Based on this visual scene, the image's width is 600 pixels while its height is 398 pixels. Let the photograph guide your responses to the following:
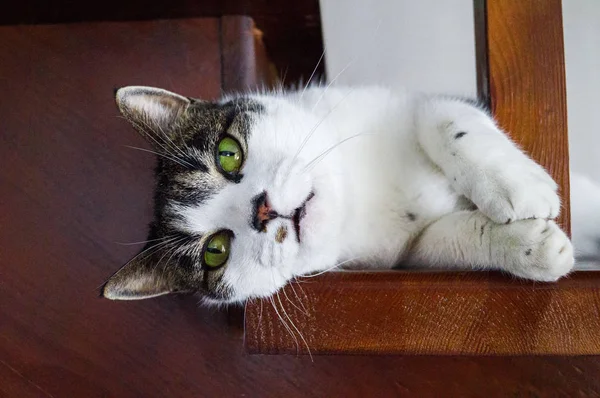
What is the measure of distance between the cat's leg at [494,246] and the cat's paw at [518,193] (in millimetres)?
22

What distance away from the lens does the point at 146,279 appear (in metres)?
1.20

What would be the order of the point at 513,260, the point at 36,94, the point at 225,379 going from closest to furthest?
the point at 513,260 → the point at 225,379 → the point at 36,94

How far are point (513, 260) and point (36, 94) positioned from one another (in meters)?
1.33

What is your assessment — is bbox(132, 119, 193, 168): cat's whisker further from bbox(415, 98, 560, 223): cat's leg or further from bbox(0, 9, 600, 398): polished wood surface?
bbox(415, 98, 560, 223): cat's leg

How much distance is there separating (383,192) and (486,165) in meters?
0.29

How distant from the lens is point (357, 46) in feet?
5.71

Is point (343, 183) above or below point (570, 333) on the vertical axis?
above

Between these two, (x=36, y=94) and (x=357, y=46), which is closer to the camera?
(x=36, y=94)

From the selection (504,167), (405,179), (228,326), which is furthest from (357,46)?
(228,326)

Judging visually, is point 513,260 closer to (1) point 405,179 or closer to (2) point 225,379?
(1) point 405,179

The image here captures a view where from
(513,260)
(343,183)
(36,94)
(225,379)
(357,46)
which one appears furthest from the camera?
(357,46)

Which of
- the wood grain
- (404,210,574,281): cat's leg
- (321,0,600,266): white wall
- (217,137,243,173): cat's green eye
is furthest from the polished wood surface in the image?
the wood grain

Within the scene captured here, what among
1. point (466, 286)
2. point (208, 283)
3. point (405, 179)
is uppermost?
point (405, 179)

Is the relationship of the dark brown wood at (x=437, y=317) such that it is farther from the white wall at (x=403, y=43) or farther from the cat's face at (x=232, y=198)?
the white wall at (x=403, y=43)
